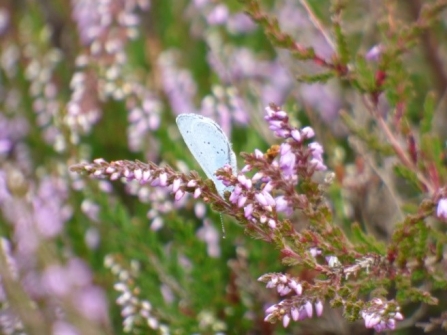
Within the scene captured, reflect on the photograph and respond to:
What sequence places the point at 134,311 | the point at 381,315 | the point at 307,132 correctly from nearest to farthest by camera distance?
the point at 381,315
the point at 307,132
the point at 134,311

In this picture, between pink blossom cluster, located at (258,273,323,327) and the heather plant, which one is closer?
pink blossom cluster, located at (258,273,323,327)

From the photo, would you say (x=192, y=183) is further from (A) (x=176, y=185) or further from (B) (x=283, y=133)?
(B) (x=283, y=133)

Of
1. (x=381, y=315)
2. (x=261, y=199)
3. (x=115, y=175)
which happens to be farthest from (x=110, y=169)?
(x=381, y=315)

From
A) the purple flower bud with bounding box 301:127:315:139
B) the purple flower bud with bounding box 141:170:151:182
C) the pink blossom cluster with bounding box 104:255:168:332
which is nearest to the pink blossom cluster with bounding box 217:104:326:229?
the purple flower bud with bounding box 301:127:315:139

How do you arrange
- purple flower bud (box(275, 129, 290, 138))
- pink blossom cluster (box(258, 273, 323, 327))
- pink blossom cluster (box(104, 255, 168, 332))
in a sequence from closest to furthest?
pink blossom cluster (box(258, 273, 323, 327)) < purple flower bud (box(275, 129, 290, 138)) < pink blossom cluster (box(104, 255, 168, 332))

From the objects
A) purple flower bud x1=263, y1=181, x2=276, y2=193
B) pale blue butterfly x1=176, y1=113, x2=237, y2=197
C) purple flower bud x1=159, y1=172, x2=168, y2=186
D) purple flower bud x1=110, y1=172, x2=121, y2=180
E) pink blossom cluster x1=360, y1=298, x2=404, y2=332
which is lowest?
pink blossom cluster x1=360, y1=298, x2=404, y2=332

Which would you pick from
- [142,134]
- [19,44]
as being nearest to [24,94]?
[19,44]

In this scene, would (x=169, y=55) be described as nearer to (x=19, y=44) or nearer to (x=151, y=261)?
(x=19, y=44)

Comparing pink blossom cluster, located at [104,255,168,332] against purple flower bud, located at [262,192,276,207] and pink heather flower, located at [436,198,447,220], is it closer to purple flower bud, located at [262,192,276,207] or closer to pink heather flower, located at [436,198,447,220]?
purple flower bud, located at [262,192,276,207]
